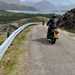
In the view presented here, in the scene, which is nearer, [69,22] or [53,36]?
[53,36]

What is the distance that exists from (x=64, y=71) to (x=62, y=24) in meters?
45.4

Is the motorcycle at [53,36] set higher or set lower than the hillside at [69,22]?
higher

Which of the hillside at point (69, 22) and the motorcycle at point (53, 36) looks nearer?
the motorcycle at point (53, 36)

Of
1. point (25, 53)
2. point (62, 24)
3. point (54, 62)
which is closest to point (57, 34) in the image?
point (25, 53)

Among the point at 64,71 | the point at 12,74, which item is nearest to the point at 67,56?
the point at 64,71

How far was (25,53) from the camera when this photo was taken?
56.1 ft

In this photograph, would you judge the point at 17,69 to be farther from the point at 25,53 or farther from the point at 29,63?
the point at 25,53

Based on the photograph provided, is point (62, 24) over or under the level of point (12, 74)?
under

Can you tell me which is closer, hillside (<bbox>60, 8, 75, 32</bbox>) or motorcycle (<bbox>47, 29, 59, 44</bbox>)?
motorcycle (<bbox>47, 29, 59, 44</bbox>)

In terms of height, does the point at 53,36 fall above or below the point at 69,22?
above

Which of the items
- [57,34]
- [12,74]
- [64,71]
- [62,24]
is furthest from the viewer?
[62,24]

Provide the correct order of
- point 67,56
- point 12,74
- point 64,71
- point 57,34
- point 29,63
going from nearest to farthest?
point 12,74, point 64,71, point 29,63, point 67,56, point 57,34

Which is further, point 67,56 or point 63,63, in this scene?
point 67,56

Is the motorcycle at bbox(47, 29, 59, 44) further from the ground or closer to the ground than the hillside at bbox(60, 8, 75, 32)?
further from the ground
